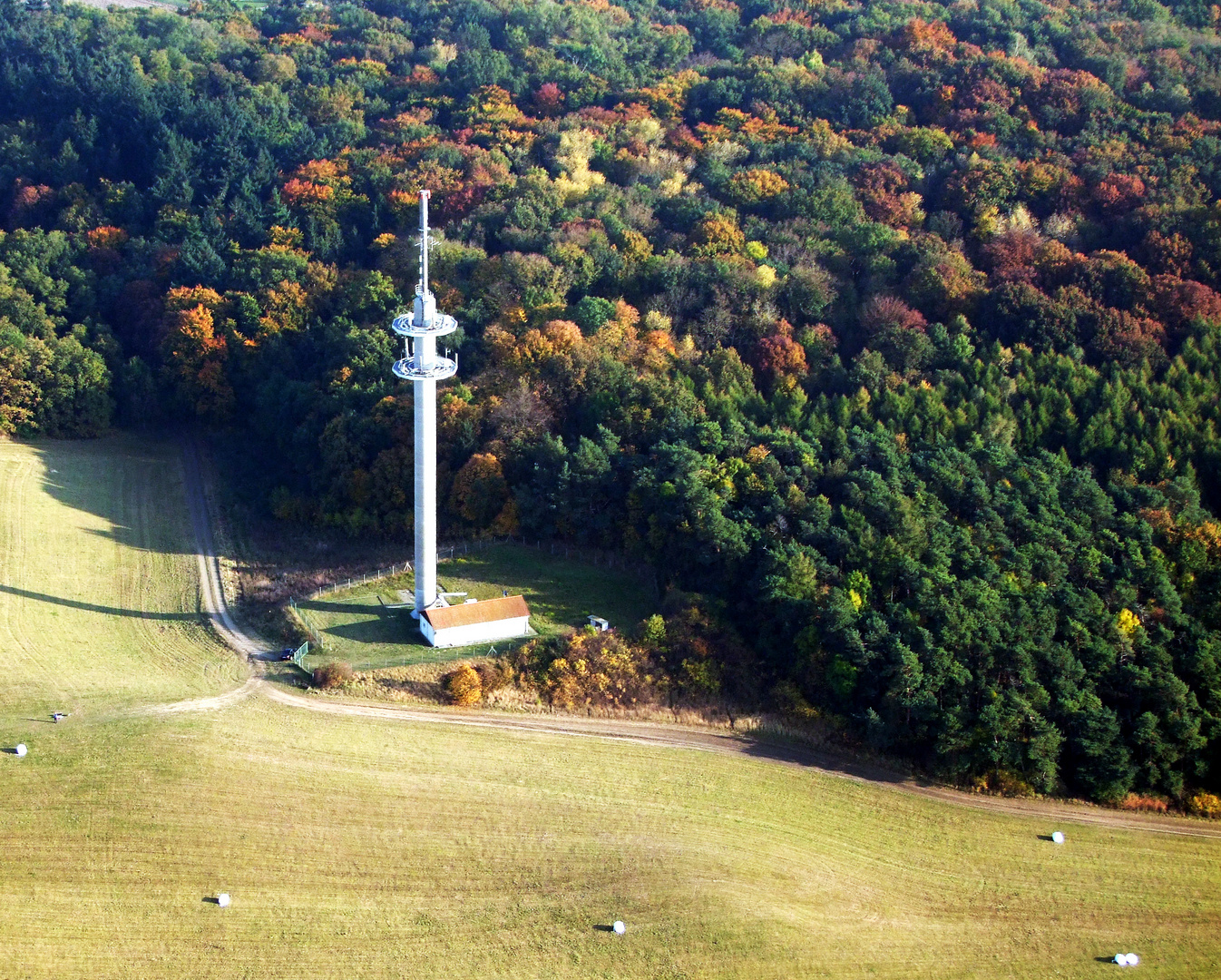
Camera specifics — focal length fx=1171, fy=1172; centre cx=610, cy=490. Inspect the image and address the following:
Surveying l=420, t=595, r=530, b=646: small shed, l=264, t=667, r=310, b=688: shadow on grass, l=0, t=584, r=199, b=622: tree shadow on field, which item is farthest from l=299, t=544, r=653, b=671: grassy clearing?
l=0, t=584, r=199, b=622: tree shadow on field

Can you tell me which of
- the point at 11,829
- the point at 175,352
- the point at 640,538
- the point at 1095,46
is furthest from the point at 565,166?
the point at 11,829

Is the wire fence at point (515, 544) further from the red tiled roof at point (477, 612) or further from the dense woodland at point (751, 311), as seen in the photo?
the red tiled roof at point (477, 612)

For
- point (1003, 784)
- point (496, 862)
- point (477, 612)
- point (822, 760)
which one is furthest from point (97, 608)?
point (1003, 784)

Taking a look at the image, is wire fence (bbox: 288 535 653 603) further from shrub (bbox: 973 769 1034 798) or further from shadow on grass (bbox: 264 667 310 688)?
shrub (bbox: 973 769 1034 798)

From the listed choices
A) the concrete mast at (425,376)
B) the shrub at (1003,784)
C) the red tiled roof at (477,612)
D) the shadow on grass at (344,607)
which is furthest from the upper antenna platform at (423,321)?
the shrub at (1003,784)

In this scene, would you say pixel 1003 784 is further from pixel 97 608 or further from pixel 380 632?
pixel 97 608

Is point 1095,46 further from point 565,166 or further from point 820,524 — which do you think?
point 820,524
